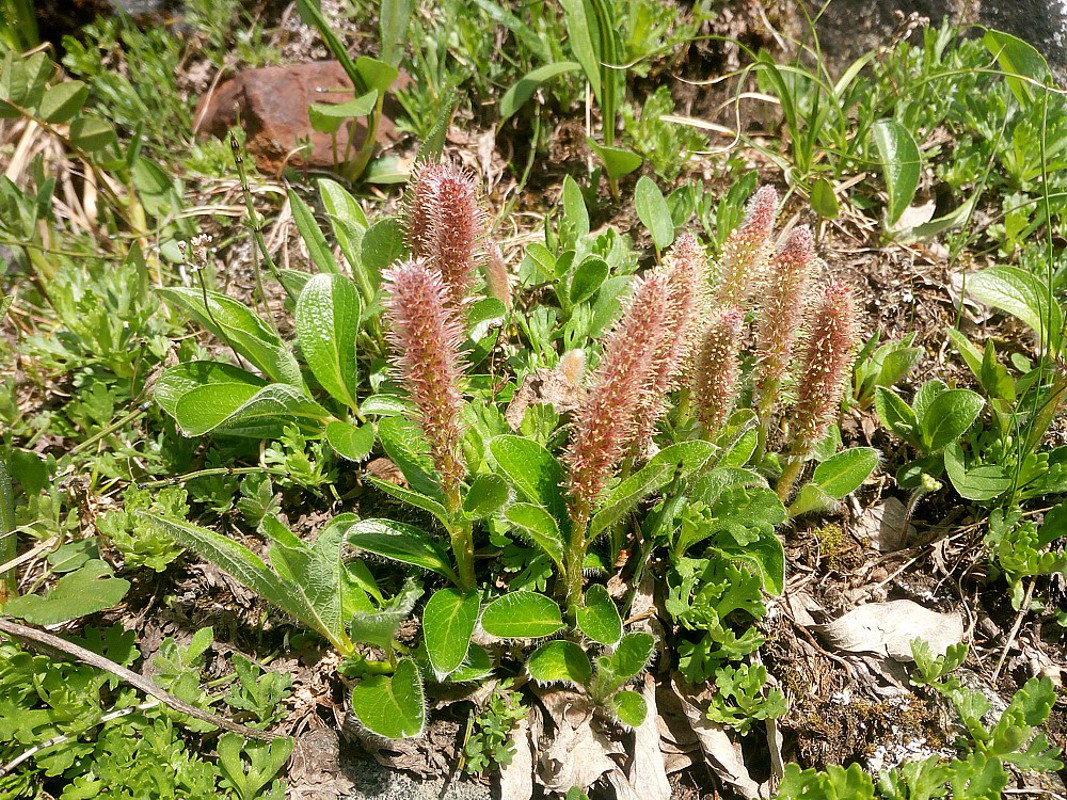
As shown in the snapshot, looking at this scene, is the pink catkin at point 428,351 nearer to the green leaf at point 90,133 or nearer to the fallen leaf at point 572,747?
the fallen leaf at point 572,747

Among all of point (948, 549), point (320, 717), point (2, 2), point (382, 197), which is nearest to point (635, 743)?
point (320, 717)

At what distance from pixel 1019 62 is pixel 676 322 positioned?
2351mm

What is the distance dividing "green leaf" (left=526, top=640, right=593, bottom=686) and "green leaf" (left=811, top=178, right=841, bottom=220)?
2.13 meters

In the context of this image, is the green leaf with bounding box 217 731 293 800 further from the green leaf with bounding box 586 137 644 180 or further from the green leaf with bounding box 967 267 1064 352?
the green leaf with bounding box 967 267 1064 352

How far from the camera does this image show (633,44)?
3748mm

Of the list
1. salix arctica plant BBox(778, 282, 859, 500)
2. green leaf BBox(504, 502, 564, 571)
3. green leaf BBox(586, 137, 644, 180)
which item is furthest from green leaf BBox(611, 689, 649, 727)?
green leaf BBox(586, 137, 644, 180)

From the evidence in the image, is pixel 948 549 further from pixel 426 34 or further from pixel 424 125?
pixel 426 34

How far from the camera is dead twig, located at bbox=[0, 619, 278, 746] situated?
86.5 inches

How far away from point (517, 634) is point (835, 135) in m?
2.76

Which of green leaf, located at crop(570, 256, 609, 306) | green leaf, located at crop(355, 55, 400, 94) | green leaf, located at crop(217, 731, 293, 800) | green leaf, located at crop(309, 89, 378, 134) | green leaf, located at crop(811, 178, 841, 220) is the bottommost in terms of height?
green leaf, located at crop(217, 731, 293, 800)

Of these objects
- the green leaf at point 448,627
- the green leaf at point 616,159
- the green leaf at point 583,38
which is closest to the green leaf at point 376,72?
the green leaf at point 583,38

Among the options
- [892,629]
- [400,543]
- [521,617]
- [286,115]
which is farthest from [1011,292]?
[286,115]

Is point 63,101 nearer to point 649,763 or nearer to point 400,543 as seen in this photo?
point 400,543

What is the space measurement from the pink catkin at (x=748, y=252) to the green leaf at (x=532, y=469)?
0.75 m
